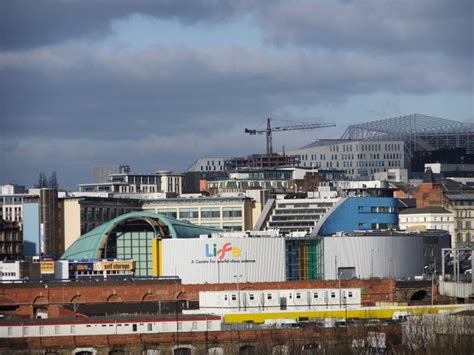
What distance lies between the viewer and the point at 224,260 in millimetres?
163375

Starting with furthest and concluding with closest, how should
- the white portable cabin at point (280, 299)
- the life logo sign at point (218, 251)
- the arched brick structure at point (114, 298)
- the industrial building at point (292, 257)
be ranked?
the industrial building at point (292, 257) < the life logo sign at point (218, 251) < the arched brick structure at point (114, 298) < the white portable cabin at point (280, 299)

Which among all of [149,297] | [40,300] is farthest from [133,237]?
[40,300]

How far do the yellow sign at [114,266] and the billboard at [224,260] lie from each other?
316 centimetres

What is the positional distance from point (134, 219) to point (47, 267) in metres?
13.8

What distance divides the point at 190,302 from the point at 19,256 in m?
48.7

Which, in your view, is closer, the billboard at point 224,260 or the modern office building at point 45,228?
the billboard at point 224,260

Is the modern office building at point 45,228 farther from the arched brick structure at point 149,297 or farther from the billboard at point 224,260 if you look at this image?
the arched brick structure at point 149,297

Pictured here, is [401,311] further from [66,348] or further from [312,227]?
[312,227]

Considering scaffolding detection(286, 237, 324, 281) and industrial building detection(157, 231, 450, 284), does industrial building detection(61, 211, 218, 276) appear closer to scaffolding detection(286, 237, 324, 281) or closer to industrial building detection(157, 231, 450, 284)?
industrial building detection(157, 231, 450, 284)

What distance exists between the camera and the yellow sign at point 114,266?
166 metres

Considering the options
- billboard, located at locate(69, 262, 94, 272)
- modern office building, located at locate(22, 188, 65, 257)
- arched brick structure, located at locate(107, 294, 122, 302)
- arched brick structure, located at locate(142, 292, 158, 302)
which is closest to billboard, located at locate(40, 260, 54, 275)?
billboard, located at locate(69, 262, 94, 272)

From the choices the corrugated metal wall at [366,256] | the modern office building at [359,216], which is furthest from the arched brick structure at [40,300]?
the modern office building at [359,216]

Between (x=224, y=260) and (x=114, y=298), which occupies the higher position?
(x=224, y=260)

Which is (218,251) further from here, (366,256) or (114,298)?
(366,256)
